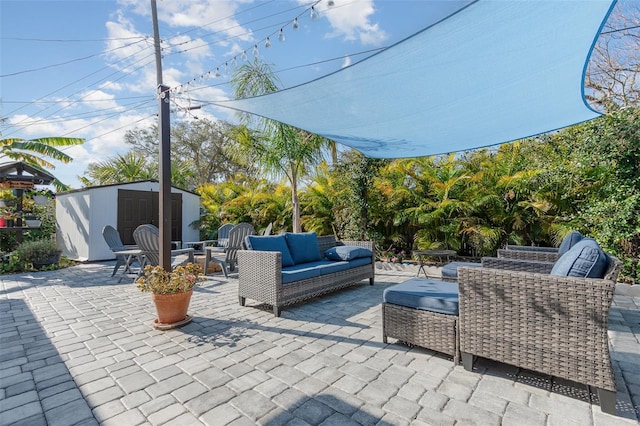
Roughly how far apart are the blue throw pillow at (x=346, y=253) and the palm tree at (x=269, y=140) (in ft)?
7.35

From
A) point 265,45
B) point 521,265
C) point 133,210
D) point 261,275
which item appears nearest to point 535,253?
point 521,265

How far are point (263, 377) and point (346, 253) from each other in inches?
116

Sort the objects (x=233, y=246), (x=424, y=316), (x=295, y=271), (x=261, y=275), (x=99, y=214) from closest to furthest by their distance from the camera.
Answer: (x=424, y=316)
(x=261, y=275)
(x=295, y=271)
(x=233, y=246)
(x=99, y=214)

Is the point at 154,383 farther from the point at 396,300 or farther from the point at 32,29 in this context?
the point at 32,29

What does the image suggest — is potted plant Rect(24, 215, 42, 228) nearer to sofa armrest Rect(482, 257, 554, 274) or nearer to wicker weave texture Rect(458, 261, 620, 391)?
wicker weave texture Rect(458, 261, 620, 391)

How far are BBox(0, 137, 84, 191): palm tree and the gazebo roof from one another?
1.57 feet

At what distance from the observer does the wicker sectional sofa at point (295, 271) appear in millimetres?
3803

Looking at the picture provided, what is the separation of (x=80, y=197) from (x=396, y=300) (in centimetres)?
955

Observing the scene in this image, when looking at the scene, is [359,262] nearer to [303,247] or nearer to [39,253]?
[303,247]

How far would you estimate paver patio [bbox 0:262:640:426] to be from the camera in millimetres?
1876

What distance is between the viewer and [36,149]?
809 cm

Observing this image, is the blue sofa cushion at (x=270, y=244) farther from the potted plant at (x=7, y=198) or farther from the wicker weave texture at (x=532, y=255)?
the potted plant at (x=7, y=198)

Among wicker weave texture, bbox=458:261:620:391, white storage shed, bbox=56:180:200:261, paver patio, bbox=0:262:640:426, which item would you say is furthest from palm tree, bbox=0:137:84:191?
wicker weave texture, bbox=458:261:620:391

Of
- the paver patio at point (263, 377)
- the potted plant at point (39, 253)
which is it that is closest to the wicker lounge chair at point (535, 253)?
the paver patio at point (263, 377)
